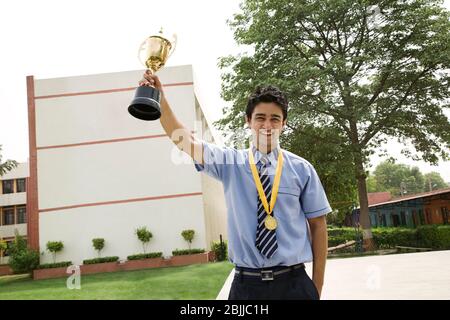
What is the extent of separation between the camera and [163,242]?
16750 mm

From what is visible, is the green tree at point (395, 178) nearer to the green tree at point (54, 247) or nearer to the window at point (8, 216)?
the window at point (8, 216)

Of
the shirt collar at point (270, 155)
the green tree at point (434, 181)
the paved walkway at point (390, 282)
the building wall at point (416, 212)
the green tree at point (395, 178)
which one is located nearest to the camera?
the shirt collar at point (270, 155)

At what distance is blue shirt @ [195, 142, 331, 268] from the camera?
200cm

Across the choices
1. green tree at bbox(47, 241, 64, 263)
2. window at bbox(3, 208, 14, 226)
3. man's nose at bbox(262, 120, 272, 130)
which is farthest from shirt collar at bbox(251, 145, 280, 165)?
window at bbox(3, 208, 14, 226)

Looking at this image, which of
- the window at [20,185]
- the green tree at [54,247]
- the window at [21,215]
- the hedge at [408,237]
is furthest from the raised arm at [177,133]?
the window at [20,185]

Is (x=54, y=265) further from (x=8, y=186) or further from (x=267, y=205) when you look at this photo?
(x=8, y=186)

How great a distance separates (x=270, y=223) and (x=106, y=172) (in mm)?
16622

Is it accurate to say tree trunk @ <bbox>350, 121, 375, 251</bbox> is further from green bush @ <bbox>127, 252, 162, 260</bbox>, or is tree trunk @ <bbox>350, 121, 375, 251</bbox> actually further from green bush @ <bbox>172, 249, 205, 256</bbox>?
green bush @ <bbox>127, 252, 162, 260</bbox>

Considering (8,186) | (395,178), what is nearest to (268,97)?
(8,186)

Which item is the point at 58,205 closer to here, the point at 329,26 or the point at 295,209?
the point at 329,26

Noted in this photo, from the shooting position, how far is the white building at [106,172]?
17.0 metres

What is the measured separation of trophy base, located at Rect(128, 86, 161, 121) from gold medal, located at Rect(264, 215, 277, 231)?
2.66 ft
